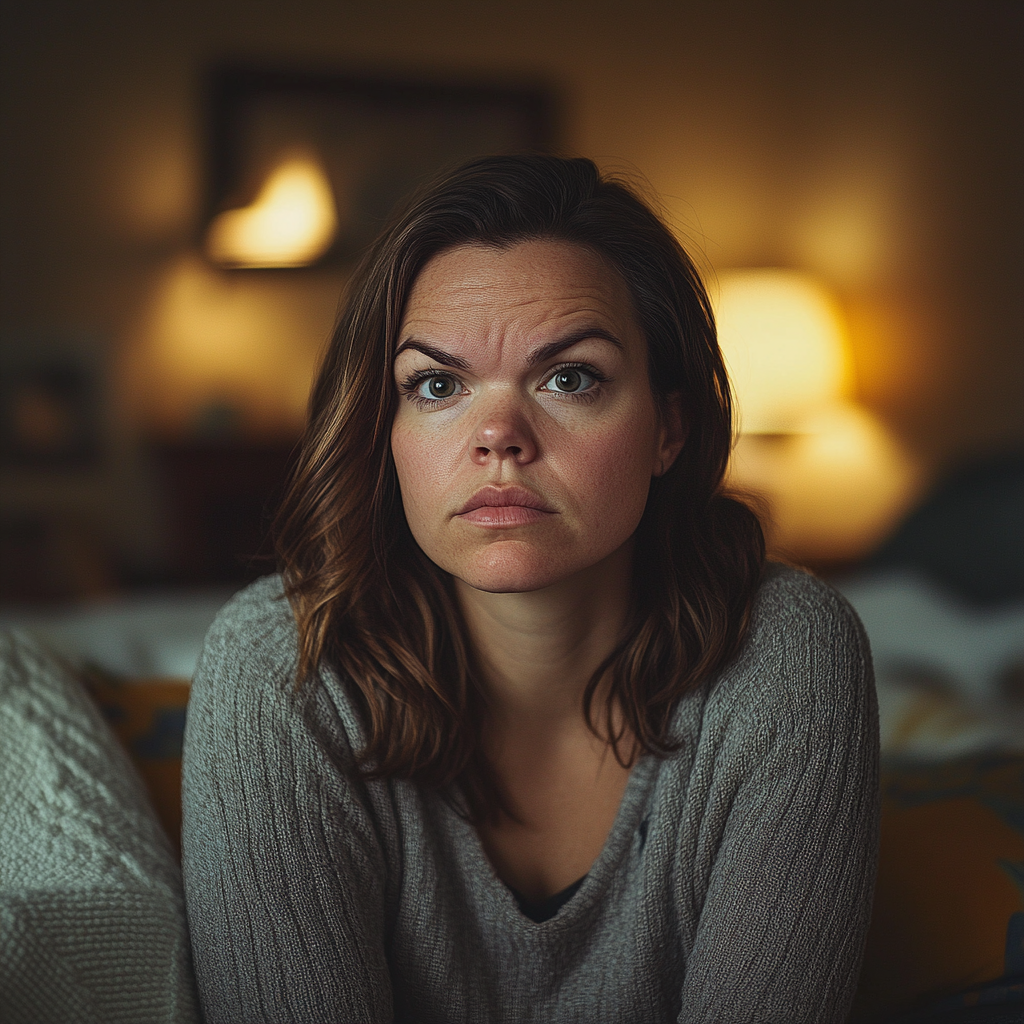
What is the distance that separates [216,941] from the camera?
83cm

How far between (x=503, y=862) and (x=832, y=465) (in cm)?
286

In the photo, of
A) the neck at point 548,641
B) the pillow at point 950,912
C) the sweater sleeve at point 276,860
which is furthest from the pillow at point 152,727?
the pillow at point 950,912

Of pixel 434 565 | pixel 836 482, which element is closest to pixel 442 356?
pixel 434 565

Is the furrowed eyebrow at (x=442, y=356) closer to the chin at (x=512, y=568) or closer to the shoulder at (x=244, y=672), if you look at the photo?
the chin at (x=512, y=568)

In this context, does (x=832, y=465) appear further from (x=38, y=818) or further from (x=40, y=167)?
(x=38, y=818)

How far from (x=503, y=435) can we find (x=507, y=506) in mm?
59

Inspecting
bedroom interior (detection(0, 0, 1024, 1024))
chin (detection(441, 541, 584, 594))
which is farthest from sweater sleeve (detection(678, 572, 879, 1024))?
bedroom interior (detection(0, 0, 1024, 1024))

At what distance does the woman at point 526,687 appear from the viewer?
0.84 meters

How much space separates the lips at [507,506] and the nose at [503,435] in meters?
0.03

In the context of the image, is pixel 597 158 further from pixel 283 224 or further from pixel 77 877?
pixel 77 877

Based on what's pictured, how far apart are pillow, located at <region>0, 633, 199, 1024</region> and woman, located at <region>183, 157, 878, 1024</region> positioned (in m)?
0.04

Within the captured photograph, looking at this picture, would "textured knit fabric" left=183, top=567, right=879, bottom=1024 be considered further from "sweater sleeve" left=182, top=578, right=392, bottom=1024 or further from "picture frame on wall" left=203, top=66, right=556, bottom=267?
"picture frame on wall" left=203, top=66, right=556, bottom=267

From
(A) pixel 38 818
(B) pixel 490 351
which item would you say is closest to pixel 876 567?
(B) pixel 490 351

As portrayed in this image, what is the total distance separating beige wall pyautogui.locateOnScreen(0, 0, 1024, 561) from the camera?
321 cm
